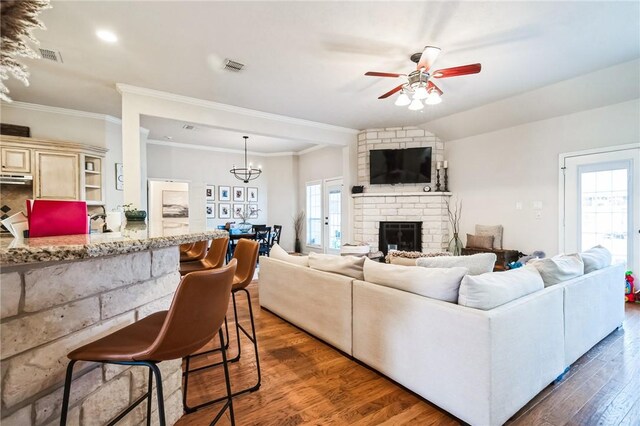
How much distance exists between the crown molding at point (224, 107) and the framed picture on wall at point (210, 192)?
133 inches

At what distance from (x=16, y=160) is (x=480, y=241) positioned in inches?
289

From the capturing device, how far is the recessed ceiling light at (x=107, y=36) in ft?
9.18

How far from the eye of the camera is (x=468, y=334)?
5.25 ft

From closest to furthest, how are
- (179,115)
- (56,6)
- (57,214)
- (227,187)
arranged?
(57,214) → (56,6) → (179,115) → (227,187)

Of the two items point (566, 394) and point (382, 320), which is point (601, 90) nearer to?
point (566, 394)

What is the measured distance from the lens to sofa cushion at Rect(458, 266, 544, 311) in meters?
1.67

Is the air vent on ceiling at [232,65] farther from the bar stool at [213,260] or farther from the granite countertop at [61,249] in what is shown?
the granite countertop at [61,249]

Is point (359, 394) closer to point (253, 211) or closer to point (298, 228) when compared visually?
point (298, 228)

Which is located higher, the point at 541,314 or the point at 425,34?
the point at 425,34

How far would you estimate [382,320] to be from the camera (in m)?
2.07

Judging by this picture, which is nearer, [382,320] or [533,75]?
[382,320]

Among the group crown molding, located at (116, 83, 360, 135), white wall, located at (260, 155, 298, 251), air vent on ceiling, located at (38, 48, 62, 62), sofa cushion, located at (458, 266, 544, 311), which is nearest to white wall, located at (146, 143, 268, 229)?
white wall, located at (260, 155, 298, 251)

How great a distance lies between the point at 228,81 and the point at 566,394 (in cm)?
443

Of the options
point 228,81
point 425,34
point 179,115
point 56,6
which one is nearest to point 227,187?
point 179,115
